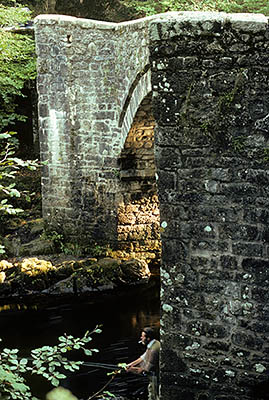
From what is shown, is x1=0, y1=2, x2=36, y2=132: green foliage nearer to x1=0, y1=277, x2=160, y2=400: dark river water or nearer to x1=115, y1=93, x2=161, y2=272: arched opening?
x1=115, y1=93, x2=161, y2=272: arched opening

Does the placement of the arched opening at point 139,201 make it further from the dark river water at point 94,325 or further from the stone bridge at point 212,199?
the stone bridge at point 212,199

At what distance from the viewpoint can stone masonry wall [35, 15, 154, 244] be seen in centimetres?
902

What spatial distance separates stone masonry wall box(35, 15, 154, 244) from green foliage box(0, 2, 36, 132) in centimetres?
184

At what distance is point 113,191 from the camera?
969cm

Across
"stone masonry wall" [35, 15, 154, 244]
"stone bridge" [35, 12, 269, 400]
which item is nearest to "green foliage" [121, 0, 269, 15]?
"stone masonry wall" [35, 15, 154, 244]

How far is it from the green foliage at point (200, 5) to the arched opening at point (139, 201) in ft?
14.6

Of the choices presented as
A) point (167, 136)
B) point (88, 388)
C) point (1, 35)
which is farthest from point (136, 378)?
point (1, 35)

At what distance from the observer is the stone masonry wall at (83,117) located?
902 cm

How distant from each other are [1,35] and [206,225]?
28.7ft

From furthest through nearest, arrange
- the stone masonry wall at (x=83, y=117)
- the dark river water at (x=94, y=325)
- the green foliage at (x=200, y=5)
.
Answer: the green foliage at (x=200, y=5), the stone masonry wall at (x=83, y=117), the dark river water at (x=94, y=325)

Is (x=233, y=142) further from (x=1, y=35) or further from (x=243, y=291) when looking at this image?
(x=1, y=35)

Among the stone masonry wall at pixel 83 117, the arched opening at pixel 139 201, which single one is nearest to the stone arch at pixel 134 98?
the stone masonry wall at pixel 83 117

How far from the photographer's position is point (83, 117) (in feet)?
31.5

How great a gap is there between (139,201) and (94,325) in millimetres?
2844
